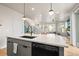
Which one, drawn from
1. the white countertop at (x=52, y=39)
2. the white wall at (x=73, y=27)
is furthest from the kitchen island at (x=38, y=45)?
the white wall at (x=73, y=27)

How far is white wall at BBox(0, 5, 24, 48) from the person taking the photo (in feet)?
5.95

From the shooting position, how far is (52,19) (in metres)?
1.76

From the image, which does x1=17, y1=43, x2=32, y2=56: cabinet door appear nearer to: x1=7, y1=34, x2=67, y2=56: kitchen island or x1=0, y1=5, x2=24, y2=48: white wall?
x1=7, y1=34, x2=67, y2=56: kitchen island

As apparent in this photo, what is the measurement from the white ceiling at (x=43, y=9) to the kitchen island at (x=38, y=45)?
0.33 meters

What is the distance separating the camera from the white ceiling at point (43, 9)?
65.7 inches

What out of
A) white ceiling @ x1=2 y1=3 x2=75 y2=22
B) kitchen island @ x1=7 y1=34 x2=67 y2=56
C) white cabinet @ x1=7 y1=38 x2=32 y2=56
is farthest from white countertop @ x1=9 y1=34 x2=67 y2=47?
white ceiling @ x1=2 y1=3 x2=75 y2=22

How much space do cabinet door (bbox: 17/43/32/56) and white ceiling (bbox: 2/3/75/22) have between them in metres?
0.61

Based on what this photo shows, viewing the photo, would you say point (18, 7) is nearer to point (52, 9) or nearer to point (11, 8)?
point (11, 8)

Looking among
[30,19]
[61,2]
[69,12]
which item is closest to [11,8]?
[30,19]

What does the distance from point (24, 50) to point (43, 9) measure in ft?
2.74

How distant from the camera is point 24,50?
6.37 ft

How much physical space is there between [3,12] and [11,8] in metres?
0.16

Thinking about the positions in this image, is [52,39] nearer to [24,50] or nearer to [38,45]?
[38,45]

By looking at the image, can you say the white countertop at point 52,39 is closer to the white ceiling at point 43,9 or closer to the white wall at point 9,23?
the white wall at point 9,23
